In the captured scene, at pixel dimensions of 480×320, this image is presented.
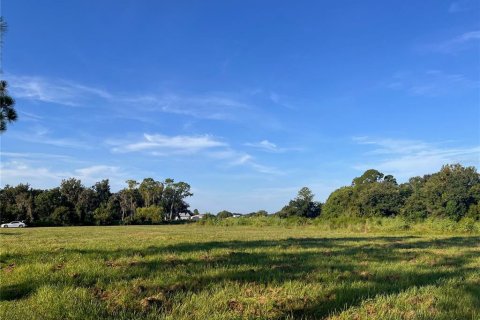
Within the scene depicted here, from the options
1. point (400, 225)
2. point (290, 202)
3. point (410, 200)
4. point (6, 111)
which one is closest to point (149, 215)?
point (290, 202)

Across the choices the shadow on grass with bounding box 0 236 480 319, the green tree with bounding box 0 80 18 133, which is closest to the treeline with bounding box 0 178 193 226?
the green tree with bounding box 0 80 18 133

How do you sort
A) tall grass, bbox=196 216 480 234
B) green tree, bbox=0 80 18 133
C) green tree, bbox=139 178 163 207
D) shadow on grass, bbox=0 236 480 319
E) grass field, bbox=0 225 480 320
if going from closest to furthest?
1. grass field, bbox=0 225 480 320
2. shadow on grass, bbox=0 236 480 319
3. green tree, bbox=0 80 18 133
4. tall grass, bbox=196 216 480 234
5. green tree, bbox=139 178 163 207

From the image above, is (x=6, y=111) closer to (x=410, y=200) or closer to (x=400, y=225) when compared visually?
(x=400, y=225)

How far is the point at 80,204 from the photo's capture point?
9694cm

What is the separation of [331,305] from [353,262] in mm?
4585

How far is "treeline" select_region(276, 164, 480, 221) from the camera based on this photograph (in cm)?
8306

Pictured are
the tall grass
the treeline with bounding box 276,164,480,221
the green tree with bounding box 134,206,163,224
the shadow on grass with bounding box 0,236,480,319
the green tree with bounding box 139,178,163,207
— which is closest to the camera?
the shadow on grass with bounding box 0,236,480,319

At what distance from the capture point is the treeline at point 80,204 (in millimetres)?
90438

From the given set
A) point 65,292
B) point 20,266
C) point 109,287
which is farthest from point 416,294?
point 20,266

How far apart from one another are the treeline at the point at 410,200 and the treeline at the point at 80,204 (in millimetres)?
39598

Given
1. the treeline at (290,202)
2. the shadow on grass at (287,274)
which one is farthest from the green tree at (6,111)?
the treeline at (290,202)

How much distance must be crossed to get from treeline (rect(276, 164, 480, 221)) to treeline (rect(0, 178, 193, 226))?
39598mm

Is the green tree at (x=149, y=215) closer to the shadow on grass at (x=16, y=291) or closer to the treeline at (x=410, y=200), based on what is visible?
the treeline at (x=410, y=200)

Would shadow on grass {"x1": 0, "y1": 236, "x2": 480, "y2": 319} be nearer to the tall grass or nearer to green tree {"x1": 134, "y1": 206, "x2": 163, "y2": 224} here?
the tall grass
